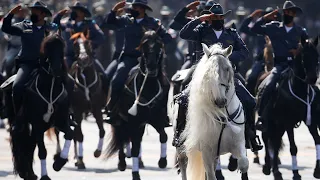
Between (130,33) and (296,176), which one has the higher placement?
(130,33)

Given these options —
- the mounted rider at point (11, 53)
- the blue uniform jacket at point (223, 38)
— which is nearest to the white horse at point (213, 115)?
the blue uniform jacket at point (223, 38)

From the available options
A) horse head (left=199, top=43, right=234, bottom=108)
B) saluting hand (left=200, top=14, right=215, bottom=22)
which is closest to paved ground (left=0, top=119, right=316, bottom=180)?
saluting hand (left=200, top=14, right=215, bottom=22)

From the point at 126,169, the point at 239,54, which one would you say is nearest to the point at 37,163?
the point at 126,169

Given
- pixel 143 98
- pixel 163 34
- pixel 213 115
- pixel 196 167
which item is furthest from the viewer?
pixel 163 34

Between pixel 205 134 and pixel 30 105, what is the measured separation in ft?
13.8

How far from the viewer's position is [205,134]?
1348 cm

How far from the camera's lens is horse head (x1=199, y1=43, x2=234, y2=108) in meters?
12.8

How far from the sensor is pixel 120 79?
61.5ft

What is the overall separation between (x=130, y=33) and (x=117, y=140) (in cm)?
199

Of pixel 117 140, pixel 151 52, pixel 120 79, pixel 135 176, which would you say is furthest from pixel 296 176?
pixel 120 79

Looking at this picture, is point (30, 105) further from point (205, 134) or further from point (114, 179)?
point (205, 134)

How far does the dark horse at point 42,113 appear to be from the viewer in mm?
16578

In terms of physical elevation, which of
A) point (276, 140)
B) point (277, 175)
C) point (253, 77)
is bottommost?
point (277, 175)

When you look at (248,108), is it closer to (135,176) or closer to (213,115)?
(213,115)
